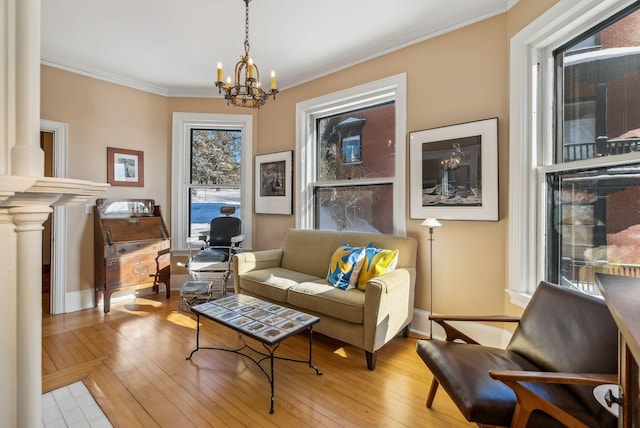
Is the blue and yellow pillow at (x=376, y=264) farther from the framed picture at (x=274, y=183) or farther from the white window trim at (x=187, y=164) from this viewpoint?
the white window trim at (x=187, y=164)

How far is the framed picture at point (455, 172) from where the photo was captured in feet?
8.27

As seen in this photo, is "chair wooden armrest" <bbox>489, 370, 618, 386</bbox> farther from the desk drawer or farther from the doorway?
the doorway

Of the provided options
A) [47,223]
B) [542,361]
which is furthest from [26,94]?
[47,223]

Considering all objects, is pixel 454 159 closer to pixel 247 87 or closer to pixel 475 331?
pixel 475 331

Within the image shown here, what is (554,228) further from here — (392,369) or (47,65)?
(47,65)

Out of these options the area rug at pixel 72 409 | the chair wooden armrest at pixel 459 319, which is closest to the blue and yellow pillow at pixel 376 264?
the chair wooden armrest at pixel 459 319

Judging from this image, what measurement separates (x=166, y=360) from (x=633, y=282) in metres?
2.77

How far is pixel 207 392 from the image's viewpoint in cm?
200

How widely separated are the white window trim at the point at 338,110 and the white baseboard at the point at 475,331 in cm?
85

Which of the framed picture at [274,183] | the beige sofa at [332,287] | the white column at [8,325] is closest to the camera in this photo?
the white column at [8,325]

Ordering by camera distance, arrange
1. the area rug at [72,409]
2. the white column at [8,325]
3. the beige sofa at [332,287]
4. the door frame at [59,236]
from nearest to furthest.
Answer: the white column at [8,325]
the area rug at [72,409]
the beige sofa at [332,287]
the door frame at [59,236]

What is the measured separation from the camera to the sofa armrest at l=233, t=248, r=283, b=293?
3262 mm

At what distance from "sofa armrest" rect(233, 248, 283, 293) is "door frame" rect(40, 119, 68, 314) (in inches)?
77.2

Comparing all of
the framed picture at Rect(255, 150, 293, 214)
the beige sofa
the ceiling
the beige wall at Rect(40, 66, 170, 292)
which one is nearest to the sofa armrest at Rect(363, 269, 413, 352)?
the beige sofa
